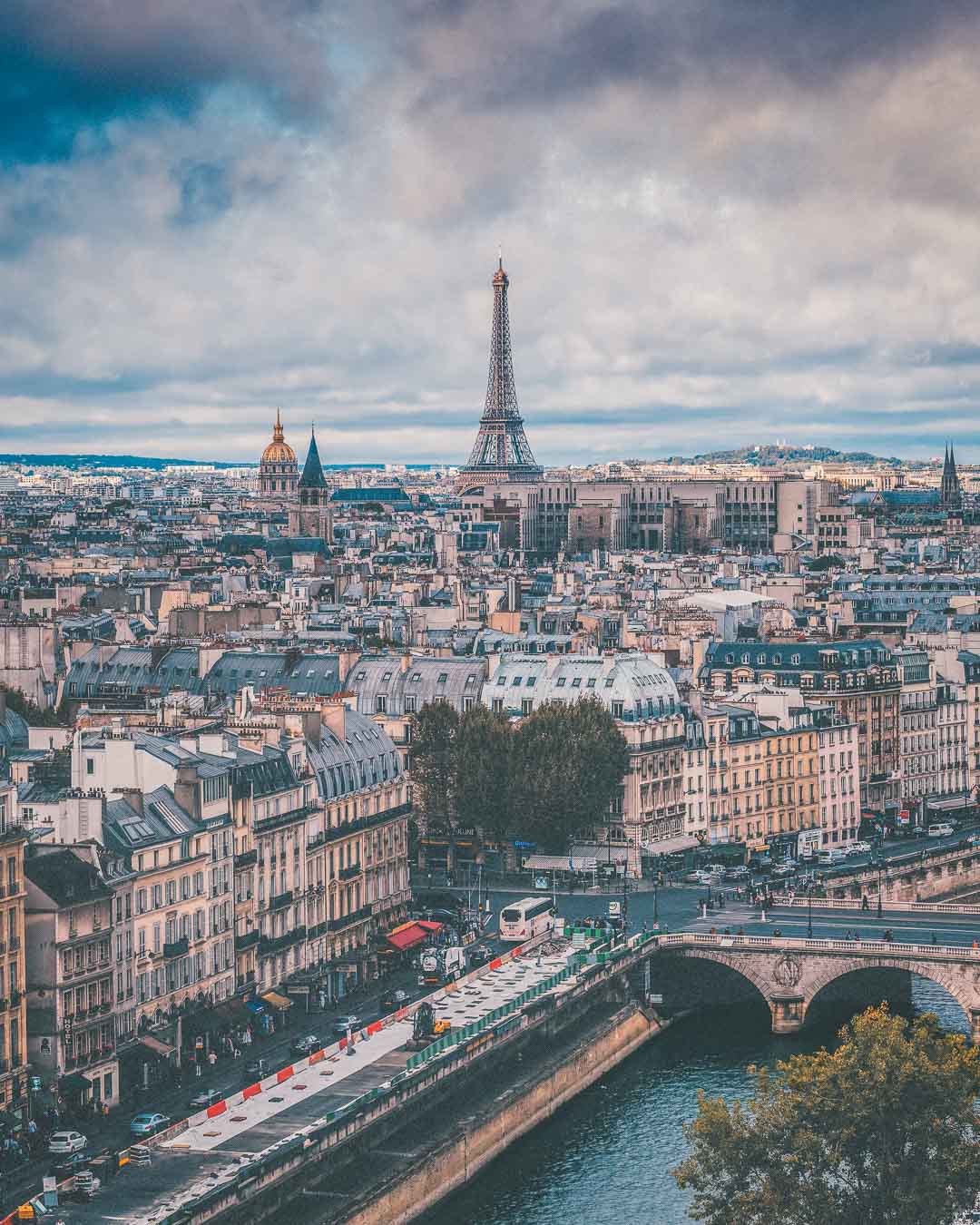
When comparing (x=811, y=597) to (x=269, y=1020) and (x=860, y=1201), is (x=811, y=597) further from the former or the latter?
(x=860, y=1201)

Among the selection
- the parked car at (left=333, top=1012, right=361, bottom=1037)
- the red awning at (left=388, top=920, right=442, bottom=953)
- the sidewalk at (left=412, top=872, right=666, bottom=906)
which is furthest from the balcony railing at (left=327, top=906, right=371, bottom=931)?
the sidewalk at (left=412, top=872, right=666, bottom=906)

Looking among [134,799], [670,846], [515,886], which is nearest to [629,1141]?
[134,799]

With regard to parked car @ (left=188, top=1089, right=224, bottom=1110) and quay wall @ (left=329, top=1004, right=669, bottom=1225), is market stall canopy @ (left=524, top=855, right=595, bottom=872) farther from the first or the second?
parked car @ (left=188, top=1089, right=224, bottom=1110)

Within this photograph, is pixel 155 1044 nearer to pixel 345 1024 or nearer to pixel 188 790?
pixel 345 1024

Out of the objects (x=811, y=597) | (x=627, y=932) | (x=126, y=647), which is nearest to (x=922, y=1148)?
(x=627, y=932)

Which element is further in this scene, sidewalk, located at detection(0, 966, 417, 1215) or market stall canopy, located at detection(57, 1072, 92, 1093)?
market stall canopy, located at detection(57, 1072, 92, 1093)
